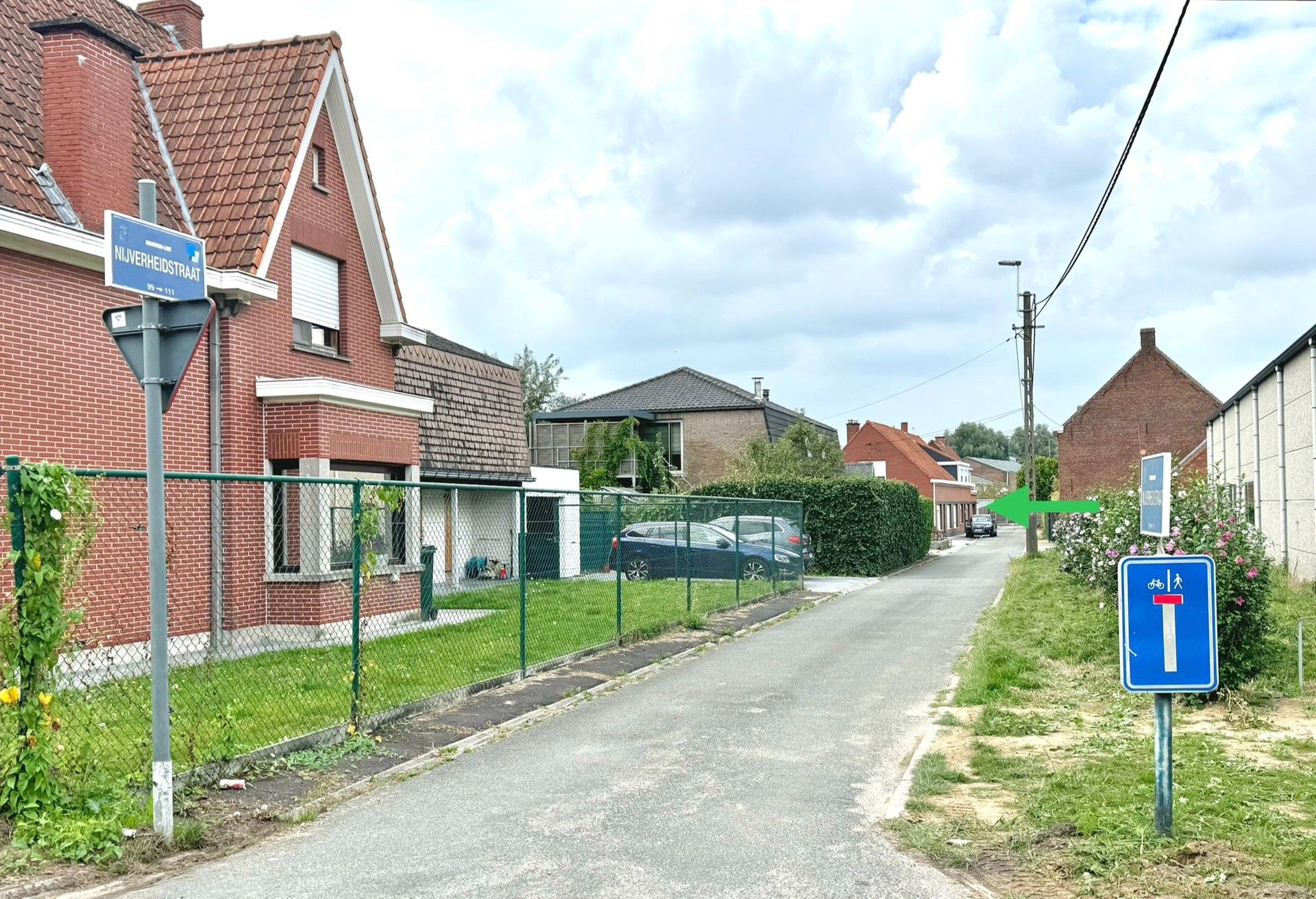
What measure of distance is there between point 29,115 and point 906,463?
68400mm

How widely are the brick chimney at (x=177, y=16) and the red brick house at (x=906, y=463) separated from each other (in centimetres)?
5356

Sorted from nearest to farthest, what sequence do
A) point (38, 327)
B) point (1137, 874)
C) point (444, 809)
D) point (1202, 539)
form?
1. point (1137, 874)
2. point (444, 809)
3. point (1202, 539)
4. point (38, 327)

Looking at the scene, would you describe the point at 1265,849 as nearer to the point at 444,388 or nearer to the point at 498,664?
the point at 498,664

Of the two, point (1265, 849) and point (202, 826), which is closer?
point (1265, 849)

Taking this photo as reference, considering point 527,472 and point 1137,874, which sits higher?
point 527,472

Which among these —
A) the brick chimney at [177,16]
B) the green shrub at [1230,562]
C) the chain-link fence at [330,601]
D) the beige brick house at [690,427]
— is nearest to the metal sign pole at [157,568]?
the chain-link fence at [330,601]

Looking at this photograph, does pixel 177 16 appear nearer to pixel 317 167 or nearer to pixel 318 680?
pixel 317 167

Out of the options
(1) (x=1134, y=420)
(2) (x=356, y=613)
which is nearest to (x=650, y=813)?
(2) (x=356, y=613)

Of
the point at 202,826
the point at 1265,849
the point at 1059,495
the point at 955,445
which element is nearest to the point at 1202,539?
the point at 1265,849

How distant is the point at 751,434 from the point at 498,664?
41.3 meters

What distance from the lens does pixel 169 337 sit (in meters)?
6.33

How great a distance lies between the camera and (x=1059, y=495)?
60.3 meters

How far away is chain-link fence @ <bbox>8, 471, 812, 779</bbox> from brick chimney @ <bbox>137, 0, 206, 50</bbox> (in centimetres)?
876
